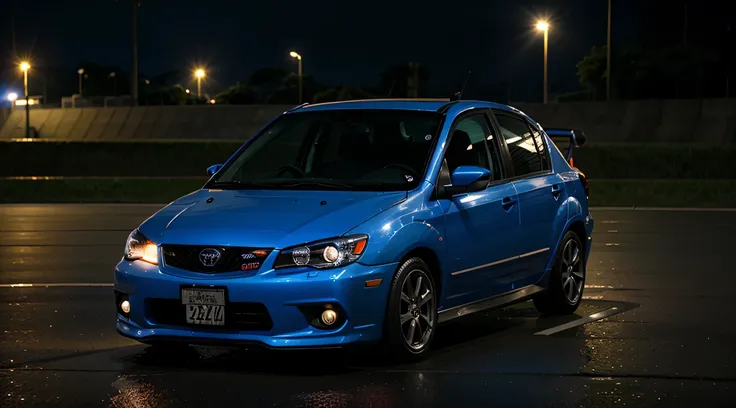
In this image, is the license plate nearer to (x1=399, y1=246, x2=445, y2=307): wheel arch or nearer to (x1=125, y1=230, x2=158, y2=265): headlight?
(x1=125, y1=230, x2=158, y2=265): headlight

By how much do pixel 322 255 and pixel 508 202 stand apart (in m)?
2.16

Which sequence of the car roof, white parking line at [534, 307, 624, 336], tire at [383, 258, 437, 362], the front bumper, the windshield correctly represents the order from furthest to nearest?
1. white parking line at [534, 307, 624, 336]
2. the car roof
3. the windshield
4. tire at [383, 258, 437, 362]
5. the front bumper

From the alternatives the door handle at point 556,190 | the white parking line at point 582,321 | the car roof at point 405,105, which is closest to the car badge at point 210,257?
the car roof at point 405,105

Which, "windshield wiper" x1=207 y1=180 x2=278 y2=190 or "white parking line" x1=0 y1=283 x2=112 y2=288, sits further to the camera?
"white parking line" x1=0 y1=283 x2=112 y2=288

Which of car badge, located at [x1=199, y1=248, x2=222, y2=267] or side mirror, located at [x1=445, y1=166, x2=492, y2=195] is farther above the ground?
side mirror, located at [x1=445, y1=166, x2=492, y2=195]

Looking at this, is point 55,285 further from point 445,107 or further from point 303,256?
point 303,256

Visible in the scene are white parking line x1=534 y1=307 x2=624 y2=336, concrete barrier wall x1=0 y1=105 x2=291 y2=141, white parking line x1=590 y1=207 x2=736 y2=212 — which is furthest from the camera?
concrete barrier wall x1=0 y1=105 x2=291 y2=141

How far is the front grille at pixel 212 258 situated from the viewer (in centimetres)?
805

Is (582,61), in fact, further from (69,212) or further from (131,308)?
(131,308)

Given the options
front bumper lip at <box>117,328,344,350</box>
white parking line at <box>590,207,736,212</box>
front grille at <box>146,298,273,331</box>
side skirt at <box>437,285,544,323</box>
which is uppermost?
front grille at <box>146,298,273,331</box>

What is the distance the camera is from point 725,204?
27.1 meters

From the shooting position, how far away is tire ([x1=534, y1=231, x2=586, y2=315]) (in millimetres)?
10719

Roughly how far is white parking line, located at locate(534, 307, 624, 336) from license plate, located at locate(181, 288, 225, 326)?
2.74 m

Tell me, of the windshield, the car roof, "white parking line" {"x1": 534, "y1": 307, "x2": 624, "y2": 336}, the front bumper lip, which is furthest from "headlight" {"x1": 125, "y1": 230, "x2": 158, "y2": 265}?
"white parking line" {"x1": 534, "y1": 307, "x2": 624, "y2": 336}
